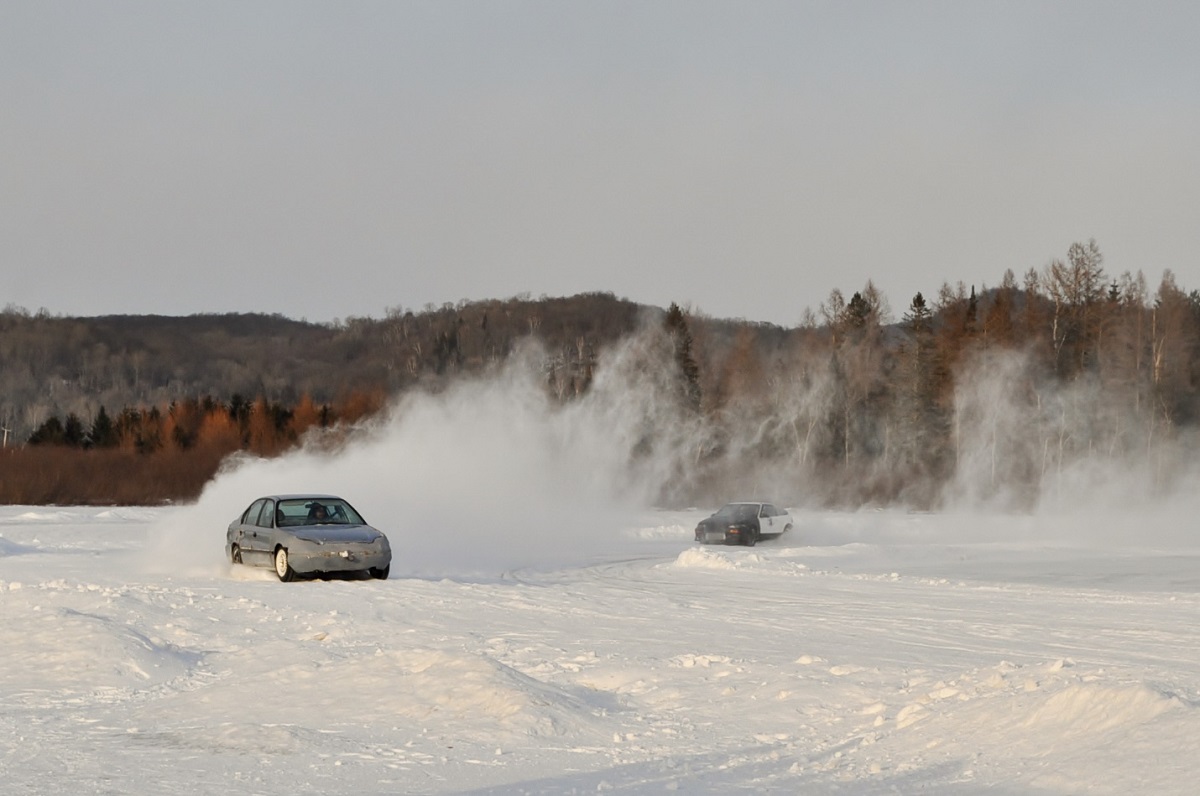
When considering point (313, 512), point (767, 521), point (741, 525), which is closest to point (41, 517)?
point (741, 525)

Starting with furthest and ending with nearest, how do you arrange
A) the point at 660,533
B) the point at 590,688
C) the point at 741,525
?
the point at 660,533 < the point at 741,525 < the point at 590,688

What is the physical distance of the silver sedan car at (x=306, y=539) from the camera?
75.2 ft

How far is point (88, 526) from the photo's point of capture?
50.1 metres

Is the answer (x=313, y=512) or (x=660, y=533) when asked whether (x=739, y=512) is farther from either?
(x=313, y=512)

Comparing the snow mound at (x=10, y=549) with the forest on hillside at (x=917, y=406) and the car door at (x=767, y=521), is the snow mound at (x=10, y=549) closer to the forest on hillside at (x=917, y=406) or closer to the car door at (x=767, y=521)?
the car door at (x=767, y=521)

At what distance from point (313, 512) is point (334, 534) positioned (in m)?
1.30

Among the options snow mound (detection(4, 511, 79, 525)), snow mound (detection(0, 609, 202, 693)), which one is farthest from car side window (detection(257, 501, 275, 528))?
snow mound (detection(4, 511, 79, 525))

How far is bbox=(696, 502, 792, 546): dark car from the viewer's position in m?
38.5

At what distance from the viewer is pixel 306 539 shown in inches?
904

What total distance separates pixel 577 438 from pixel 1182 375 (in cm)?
3515

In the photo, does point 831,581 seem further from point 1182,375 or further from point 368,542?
point 1182,375

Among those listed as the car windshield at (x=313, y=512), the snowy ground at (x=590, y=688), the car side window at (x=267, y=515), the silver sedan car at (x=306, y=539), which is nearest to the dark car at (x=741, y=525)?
the snowy ground at (x=590, y=688)

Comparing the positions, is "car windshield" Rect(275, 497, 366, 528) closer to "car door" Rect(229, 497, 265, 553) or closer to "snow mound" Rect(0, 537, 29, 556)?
"car door" Rect(229, 497, 265, 553)

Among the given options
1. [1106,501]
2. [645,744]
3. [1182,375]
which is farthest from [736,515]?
[1182,375]
